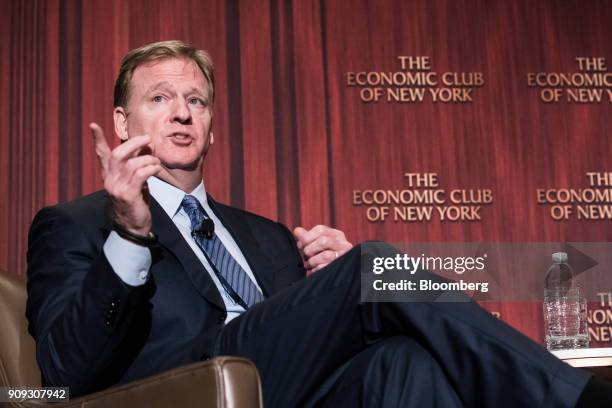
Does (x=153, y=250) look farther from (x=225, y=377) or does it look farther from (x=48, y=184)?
(x=48, y=184)

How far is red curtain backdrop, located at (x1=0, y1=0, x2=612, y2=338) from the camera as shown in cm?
318

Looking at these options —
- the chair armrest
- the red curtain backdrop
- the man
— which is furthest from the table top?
the chair armrest

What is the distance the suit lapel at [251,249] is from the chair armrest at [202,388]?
82cm

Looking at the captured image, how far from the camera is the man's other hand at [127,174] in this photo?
174 cm

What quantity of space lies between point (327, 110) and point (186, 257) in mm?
1374

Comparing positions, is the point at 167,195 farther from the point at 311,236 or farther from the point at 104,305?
the point at 104,305

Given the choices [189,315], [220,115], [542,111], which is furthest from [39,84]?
[542,111]

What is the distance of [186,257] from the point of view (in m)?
2.10

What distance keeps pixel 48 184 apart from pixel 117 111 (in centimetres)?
74

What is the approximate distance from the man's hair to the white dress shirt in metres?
0.27

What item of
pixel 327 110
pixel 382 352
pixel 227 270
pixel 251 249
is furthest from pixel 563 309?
pixel 382 352

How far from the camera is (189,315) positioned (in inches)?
79.6

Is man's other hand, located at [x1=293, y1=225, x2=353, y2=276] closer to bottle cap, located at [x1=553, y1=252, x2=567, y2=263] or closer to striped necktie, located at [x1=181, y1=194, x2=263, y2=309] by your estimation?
striped necktie, located at [x1=181, y1=194, x2=263, y2=309]

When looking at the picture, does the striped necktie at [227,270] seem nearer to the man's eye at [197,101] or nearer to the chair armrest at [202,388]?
the man's eye at [197,101]
